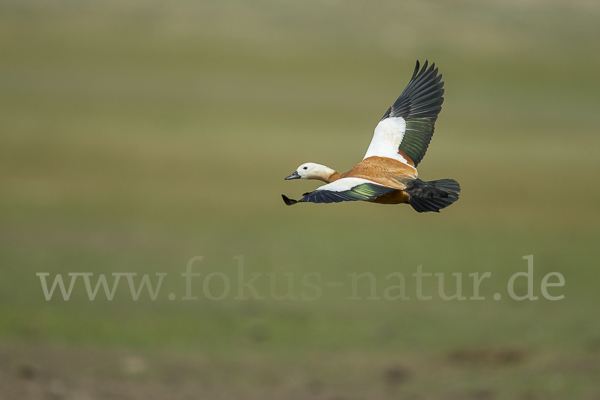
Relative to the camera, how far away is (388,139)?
17.0ft

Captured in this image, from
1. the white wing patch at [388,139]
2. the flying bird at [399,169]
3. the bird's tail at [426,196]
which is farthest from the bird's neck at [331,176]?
the white wing patch at [388,139]

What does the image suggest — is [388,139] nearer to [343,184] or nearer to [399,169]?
[399,169]

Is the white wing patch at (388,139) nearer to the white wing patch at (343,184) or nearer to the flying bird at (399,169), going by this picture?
the flying bird at (399,169)

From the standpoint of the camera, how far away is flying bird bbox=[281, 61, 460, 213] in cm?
390

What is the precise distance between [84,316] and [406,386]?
18.3 feet

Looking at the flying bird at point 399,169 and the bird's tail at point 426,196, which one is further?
the bird's tail at point 426,196

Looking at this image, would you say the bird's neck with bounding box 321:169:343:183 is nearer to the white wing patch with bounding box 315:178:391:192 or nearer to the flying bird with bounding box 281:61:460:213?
the flying bird with bounding box 281:61:460:213

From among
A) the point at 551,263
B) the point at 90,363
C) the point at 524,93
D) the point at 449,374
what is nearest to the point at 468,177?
the point at 551,263

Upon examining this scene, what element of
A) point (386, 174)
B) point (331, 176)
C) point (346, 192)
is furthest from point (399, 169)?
point (346, 192)

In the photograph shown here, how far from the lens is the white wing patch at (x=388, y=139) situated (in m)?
4.88

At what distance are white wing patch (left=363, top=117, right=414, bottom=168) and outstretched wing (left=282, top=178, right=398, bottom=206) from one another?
820 millimetres

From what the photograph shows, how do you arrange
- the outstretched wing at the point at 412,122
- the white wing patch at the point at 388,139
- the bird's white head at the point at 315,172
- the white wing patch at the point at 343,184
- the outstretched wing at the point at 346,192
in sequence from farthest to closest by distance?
the outstretched wing at the point at 412,122
the white wing patch at the point at 388,139
the bird's white head at the point at 315,172
the white wing patch at the point at 343,184
the outstretched wing at the point at 346,192

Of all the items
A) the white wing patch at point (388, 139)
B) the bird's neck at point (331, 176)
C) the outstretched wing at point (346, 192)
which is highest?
the white wing patch at point (388, 139)

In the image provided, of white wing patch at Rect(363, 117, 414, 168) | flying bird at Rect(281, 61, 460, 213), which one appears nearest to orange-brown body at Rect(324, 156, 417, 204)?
flying bird at Rect(281, 61, 460, 213)
